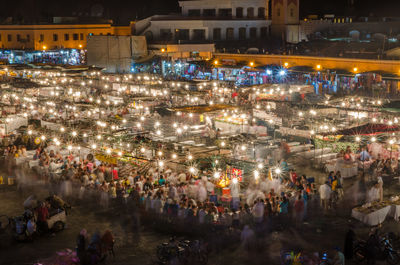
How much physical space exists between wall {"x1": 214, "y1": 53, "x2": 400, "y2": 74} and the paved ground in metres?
16.5

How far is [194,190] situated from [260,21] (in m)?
35.6

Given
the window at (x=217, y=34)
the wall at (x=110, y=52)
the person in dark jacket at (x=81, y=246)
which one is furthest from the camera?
Result: the window at (x=217, y=34)

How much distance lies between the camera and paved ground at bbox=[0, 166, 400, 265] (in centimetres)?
1123

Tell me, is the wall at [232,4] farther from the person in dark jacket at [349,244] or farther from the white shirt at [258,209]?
the person in dark jacket at [349,244]

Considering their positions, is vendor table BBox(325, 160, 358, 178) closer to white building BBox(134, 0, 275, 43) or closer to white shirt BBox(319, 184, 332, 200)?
white shirt BBox(319, 184, 332, 200)

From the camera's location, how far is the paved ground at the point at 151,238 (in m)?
11.2

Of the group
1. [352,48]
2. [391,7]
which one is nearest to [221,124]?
[352,48]

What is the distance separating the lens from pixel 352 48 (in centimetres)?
3622

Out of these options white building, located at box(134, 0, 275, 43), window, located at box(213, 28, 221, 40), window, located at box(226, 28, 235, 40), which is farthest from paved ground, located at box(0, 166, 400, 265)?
window, located at box(226, 28, 235, 40)

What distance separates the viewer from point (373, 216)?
12.5m

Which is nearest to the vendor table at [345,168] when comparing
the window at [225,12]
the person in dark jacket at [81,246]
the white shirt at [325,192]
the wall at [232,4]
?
the white shirt at [325,192]

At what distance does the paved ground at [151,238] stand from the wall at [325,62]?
16.5 meters

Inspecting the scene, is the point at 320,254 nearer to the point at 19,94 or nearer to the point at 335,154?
the point at 335,154

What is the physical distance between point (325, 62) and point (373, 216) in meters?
21.1
